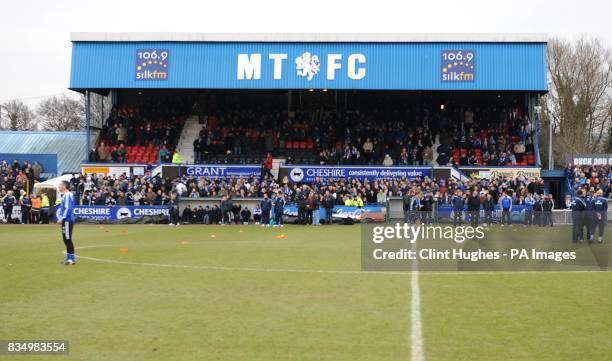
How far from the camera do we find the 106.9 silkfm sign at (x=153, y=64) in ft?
145

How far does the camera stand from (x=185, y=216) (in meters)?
35.8

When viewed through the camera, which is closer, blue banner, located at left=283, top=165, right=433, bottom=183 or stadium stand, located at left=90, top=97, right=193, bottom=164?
blue banner, located at left=283, top=165, right=433, bottom=183

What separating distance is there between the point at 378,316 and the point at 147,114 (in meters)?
40.1

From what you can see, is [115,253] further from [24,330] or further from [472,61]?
[472,61]

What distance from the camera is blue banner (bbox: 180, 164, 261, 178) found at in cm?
4062

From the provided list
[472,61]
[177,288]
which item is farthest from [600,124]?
[177,288]

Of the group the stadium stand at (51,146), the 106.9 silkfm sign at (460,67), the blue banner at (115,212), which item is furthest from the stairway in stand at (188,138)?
the 106.9 silkfm sign at (460,67)

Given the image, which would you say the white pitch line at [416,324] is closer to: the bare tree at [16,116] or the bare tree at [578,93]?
the bare tree at [578,93]

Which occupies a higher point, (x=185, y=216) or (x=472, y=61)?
(x=472, y=61)

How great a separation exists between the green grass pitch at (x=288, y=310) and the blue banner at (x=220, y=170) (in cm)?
2354

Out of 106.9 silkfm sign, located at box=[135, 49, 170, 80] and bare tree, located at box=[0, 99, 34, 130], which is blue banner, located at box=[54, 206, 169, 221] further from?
bare tree, located at box=[0, 99, 34, 130]

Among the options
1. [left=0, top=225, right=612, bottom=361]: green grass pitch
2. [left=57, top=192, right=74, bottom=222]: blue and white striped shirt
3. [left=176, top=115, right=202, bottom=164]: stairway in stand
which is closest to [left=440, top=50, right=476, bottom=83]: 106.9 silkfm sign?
[left=176, top=115, right=202, bottom=164]: stairway in stand

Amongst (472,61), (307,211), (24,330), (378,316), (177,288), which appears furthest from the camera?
(472,61)

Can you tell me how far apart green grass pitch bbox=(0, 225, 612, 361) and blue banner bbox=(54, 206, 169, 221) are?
18796 millimetres
